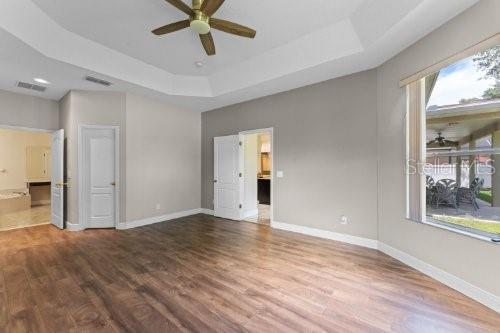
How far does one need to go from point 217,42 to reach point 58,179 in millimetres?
4591

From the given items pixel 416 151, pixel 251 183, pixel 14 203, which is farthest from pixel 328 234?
pixel 14 203

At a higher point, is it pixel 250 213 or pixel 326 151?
pixel 326 151

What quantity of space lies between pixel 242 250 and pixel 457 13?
160 inches

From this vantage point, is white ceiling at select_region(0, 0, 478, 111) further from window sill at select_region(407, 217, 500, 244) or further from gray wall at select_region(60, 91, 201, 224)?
window sill at select_region(407, 217, 500, 244)

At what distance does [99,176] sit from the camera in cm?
488

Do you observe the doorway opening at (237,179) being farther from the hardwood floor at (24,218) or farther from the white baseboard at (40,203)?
the white baseboard at (40,203)

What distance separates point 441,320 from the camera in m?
1.97

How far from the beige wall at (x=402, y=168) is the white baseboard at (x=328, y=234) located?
0.81ft

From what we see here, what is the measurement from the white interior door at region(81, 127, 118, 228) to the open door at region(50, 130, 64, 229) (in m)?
0.58

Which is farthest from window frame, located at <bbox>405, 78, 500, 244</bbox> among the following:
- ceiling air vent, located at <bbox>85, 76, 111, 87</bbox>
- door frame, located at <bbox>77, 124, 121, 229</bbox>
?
door frame, located at <bbox>77, 124, 121, 229</bbox>

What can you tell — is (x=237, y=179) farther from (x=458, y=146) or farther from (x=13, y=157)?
(x=13, y=157)

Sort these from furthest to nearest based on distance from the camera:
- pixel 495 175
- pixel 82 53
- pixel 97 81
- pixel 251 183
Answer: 1. pixel 251 183
2. pixel 97 81
3. pixel 82 53
4. pixel 495 175

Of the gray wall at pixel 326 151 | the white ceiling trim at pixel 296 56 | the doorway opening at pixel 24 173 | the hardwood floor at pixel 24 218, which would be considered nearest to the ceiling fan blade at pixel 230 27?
the white ceiling trim at pixel 296 56

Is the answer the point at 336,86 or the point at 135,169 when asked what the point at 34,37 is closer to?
the point at 135,169
